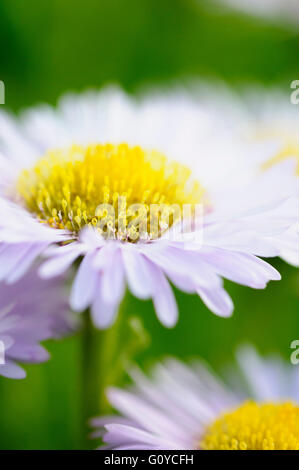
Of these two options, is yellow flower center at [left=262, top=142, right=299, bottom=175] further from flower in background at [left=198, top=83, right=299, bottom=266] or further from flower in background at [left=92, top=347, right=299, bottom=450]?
flower in background at [left=92, top=347, right=299, bottom=450]

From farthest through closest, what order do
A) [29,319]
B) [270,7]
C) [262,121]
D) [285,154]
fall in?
[270,7] < [262,121] < [285,154] < [29,319]

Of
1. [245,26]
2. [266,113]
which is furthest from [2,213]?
[245,26]

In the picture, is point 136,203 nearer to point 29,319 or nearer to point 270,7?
point 29,319

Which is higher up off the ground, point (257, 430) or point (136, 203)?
point (136, 203)

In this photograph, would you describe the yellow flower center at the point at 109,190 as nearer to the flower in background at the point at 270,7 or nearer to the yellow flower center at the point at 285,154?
the yellow flower center at the point at 285,154

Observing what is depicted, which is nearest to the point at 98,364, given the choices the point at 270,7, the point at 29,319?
the point at 29,319

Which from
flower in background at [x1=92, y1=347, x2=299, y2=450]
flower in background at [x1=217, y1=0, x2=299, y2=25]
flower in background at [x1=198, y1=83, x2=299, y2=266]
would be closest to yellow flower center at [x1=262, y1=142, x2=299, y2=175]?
flower in background at [x1=198, y1=83, x2=299, y2=266]

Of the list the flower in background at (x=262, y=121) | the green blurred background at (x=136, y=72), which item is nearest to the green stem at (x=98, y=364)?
the green blurred background at (x=136, y=72)

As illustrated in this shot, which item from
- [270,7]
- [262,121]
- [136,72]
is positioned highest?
[270,7]
